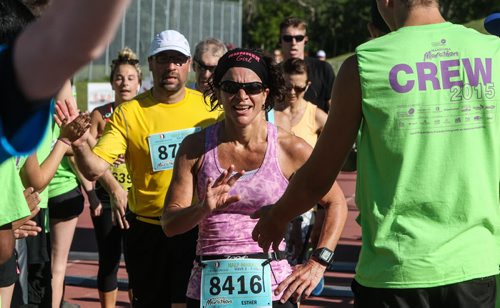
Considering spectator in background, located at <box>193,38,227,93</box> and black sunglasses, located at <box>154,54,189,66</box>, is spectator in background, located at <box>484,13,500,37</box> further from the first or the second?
spectator in background, located at <box>193,38,227,93</box>

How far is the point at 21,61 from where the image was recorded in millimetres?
1670

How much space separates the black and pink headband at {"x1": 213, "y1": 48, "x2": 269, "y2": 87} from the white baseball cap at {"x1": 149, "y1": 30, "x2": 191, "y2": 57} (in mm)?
1475

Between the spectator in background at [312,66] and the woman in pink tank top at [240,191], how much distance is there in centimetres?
476

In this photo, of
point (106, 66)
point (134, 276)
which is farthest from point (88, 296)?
point (106, 66)

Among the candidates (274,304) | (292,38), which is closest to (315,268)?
(274,304)

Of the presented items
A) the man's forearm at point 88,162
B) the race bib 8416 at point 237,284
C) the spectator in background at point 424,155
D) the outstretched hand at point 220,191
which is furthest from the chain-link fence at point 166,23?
the spectator in background at point 424,155

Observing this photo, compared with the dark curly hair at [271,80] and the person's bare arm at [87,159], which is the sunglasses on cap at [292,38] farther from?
the dark curly hair at [271,80]

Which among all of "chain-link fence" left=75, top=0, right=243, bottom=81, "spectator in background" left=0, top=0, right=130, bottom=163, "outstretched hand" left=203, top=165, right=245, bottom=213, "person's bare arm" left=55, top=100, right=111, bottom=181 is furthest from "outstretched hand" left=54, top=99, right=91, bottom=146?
"chain-link fence" left=75, top=0, right=243, bottom=81

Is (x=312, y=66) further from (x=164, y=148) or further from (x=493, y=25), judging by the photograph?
(x=493, y=25)

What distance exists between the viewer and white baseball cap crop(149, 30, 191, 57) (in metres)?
6.92

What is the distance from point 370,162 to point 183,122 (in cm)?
320

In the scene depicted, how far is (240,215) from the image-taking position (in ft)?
16.8

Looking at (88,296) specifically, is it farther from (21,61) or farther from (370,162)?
(21,61)

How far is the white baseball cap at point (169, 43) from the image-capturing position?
6.92m
